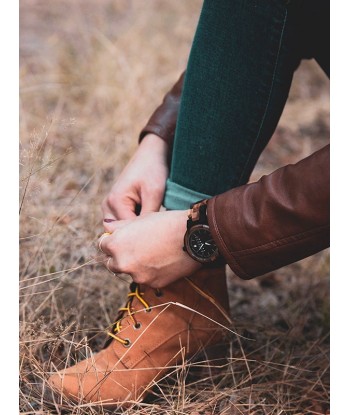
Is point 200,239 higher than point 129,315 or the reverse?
higher

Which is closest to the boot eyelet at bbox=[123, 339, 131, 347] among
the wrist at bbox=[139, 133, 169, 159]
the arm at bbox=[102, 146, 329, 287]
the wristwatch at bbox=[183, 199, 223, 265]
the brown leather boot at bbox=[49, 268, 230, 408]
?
the brown leather boot at bbox=[49, 268, 230, 408]

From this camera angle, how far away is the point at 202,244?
1.07m

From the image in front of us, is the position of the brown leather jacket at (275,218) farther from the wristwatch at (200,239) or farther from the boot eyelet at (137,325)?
the boot eyelet at (137,325)

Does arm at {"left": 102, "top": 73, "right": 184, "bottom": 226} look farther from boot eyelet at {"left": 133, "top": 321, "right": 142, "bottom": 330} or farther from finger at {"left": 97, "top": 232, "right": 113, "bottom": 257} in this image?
boot eyelet at {"left": 133, "top": 321, "right": 142, "bottom": 330}

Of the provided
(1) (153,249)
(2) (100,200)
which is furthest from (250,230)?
(2) (100,200)

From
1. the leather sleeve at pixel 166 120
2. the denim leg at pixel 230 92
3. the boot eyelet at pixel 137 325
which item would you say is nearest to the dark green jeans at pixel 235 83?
the denim leg at pixel 230 92

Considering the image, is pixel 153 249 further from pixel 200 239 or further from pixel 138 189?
pixel 138 189

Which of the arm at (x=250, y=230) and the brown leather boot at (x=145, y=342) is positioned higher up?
the arm at (x=250, y=230)

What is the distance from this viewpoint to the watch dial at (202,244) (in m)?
1.06

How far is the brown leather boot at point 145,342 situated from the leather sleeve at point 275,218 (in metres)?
0.20

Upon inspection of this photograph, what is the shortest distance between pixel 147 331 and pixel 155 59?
2.08 metres
